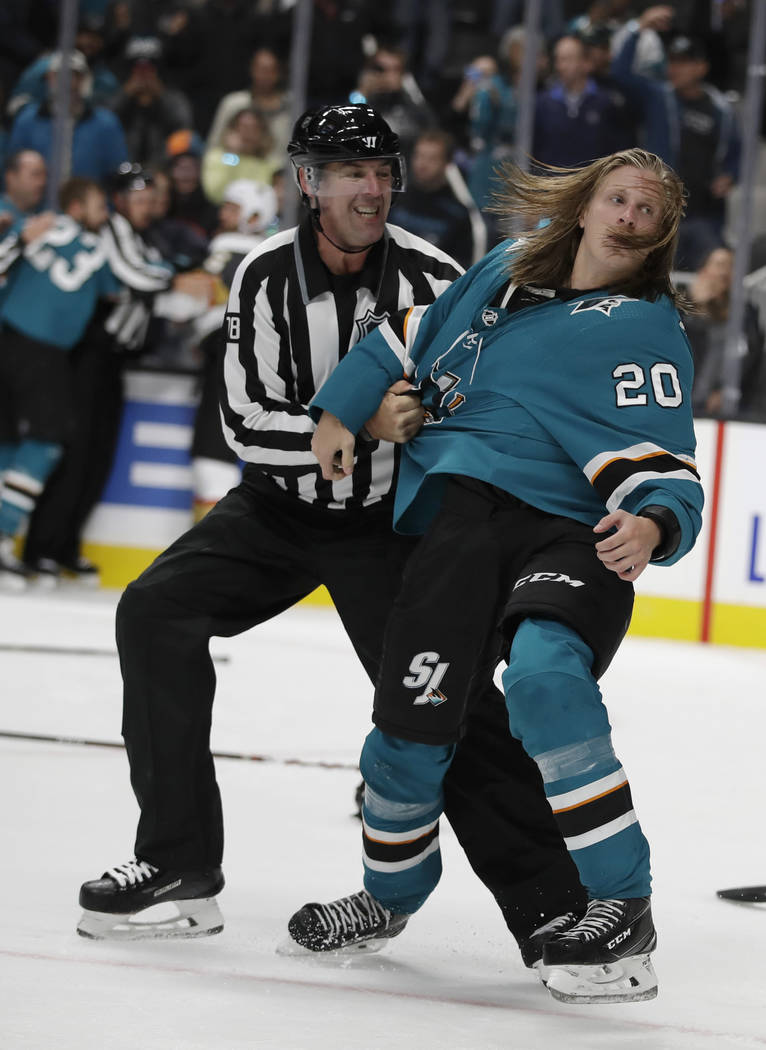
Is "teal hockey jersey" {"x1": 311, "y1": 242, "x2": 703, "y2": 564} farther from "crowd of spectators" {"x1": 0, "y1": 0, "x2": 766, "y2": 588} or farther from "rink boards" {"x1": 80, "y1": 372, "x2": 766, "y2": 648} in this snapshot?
"crowd of spectators" {"x1": 0, "y1": 0, "x2": 766, "y2": 588}

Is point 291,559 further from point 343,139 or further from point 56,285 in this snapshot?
point 56,285

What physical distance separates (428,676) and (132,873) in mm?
600

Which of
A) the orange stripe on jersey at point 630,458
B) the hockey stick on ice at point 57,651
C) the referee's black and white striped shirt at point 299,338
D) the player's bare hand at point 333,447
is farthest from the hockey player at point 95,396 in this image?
the orange stripe on jersey at point 630,458

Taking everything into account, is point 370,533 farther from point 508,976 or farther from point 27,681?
point 27,681

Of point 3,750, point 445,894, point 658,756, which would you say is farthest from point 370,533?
point 658,756

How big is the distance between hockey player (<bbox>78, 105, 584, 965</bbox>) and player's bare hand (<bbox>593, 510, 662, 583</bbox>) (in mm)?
446

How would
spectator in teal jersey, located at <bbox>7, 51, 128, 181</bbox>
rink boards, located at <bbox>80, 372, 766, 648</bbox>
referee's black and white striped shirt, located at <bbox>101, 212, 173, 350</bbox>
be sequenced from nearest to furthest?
rink boards, located at <bbox>80, 372, 766, 648</bbox> < referee's black and white striped shirt, located at <bbox>101, 212, 173, 350</bbox> < spectator in teal jersey, located at <bbox>7, 51, 128, 181</bbox>

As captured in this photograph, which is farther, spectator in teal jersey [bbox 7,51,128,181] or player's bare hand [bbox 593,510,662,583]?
spectator in teal jersey [bbox 7,51,128,181]

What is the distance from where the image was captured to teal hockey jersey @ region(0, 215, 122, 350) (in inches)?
250

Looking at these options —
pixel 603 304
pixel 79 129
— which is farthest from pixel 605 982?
pixel 79 129

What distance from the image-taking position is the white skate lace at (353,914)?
2.36 meters

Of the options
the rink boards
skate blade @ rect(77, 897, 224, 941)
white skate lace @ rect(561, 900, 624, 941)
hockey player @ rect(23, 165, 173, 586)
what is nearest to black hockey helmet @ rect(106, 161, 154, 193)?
hockey player @ rect(23, 165, 173, 586)

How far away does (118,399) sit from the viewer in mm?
6645

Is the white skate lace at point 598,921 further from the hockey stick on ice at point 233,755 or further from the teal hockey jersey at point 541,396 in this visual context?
the hockey stick on ice at point 233,755
